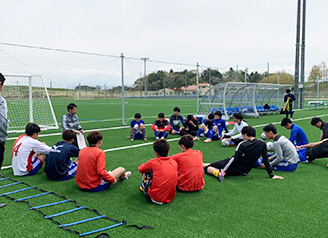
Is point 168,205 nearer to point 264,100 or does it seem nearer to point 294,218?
point 294,218

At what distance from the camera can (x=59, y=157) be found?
16.8ft

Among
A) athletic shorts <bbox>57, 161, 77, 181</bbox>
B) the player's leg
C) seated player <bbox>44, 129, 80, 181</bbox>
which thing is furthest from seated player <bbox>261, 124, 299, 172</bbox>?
athletic shorts <bbox>57, 161, 77, 181</bbox>

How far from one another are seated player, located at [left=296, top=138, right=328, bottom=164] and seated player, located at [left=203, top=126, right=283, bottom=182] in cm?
161

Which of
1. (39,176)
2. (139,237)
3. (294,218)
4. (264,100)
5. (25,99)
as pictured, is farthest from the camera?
(264,100)

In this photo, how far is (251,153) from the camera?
5238mm

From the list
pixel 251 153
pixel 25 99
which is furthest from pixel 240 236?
pixel 25 99

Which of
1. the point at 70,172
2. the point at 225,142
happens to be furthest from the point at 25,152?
the point at 225,142

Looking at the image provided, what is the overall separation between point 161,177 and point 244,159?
2.03m

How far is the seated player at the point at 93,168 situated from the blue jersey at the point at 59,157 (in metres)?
0.57

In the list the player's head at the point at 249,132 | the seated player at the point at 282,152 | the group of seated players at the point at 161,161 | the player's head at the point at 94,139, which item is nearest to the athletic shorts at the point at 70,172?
the group of seated players at the point at 161,161

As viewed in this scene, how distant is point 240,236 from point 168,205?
4.16 ft

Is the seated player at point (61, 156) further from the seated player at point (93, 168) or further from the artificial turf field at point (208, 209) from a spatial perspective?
the seated player at point (93, 168)

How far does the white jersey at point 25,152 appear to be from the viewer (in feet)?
17.7

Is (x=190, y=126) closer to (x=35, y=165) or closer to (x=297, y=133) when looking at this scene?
(x=297, y=133)
